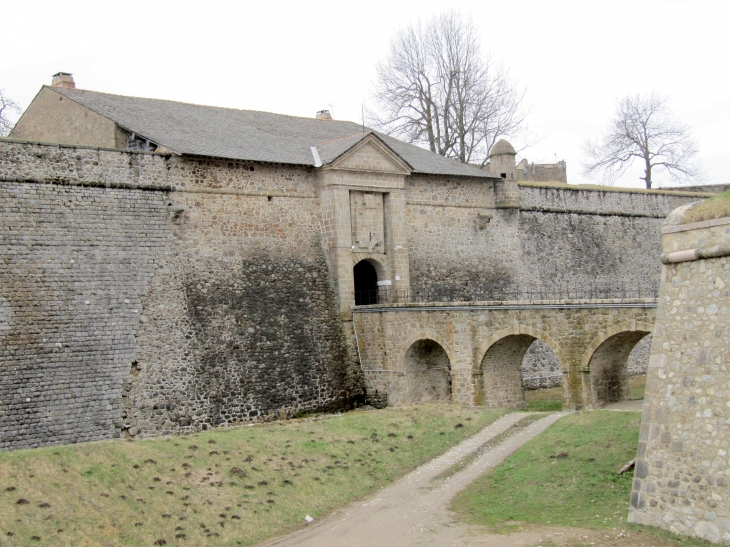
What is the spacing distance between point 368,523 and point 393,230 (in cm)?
1291

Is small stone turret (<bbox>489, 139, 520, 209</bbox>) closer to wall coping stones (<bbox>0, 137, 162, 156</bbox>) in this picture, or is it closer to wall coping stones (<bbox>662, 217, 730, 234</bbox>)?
wall coping stones (<bbox>0, 137, 162, 156</bbox>)

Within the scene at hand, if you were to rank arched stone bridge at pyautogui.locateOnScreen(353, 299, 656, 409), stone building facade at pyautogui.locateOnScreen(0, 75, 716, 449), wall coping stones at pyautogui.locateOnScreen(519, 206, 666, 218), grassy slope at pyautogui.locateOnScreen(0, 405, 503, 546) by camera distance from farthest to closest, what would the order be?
wall coping stones at pyautogui.locateOnScreen(519, 206, 666, 218), arched stone bridge at pyautogui.locateOnScreen(353, 299, 656, 409), stone building facade at pyautogui.locateOnScreen(0, 75, 716, 449), grassy slope at pyautogui.locateOnScreen(0, 405, 503, 546)

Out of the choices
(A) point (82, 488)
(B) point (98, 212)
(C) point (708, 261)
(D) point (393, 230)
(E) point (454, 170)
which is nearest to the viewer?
(C) point (708, 261)

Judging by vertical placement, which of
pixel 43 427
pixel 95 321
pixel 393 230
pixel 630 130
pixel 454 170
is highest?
pixel 630 130

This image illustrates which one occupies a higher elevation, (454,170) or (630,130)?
→ (630,130)

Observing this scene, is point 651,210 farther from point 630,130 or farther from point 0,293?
point 0,293

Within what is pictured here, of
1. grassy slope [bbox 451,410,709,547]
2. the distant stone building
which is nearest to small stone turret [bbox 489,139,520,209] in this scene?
the distant stone building

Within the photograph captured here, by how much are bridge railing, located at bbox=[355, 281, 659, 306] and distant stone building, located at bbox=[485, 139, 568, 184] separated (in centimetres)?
377

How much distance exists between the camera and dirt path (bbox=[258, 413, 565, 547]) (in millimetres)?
12703

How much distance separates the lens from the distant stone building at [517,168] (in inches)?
1155

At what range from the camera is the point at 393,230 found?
2553 centimetres

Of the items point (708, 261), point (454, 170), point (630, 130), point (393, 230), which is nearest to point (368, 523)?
point (708, 261)

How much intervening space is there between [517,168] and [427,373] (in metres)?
19.7

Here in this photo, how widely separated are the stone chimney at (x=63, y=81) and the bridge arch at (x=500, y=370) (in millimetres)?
13305
